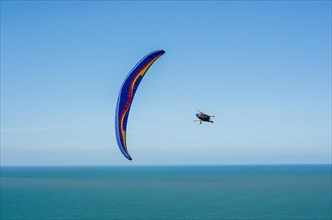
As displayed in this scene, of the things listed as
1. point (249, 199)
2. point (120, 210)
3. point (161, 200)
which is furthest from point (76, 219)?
point (249, 199)

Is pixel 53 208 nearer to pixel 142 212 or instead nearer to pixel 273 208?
pixel 142 212

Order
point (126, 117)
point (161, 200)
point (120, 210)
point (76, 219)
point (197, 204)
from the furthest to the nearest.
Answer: point (161, 200) → point (197, 204) → point (120, 210) → point (76, 219) → point (126, 117)

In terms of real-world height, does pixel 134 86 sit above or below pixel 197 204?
above

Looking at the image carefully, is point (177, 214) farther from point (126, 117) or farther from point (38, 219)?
point (126, 117)

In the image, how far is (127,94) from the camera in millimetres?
22500

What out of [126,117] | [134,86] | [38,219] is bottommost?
[38,219]

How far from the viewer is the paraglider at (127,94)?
70.9 feet

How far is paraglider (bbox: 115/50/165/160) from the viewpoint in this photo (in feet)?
70.9

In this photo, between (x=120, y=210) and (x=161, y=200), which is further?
(x=161, y=200)

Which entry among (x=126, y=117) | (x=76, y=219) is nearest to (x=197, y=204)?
(x=76, y=219)

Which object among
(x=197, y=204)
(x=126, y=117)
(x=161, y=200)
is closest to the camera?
(x=126, y=117)

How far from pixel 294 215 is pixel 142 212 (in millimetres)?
25810

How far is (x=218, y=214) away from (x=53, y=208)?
106ft

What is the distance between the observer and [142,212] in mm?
73188
